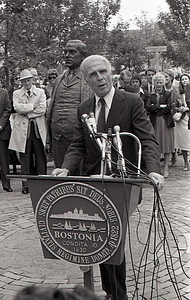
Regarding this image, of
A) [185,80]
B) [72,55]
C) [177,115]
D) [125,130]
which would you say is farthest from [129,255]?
[185,80]

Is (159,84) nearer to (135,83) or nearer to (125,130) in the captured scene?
(135,83)

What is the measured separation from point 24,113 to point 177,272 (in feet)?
15.2

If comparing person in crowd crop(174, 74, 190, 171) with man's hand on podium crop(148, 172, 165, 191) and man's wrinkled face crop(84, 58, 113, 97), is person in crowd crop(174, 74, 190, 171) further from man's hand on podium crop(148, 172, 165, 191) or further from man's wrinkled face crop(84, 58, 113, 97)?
man's hand on podium crop(148, 172, 165, 191)

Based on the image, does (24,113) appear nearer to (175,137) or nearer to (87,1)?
(175,137)

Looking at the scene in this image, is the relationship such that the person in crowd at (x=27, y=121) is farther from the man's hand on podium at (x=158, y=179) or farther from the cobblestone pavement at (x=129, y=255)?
the man's hand on podium at (x=158, y=179)

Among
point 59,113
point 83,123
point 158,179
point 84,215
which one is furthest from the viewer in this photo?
point 59,113

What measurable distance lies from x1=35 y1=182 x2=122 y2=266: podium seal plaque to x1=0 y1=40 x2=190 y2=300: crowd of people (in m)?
0.32

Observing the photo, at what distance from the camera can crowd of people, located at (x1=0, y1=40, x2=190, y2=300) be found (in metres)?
3.52

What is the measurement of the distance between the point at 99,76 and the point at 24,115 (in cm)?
491

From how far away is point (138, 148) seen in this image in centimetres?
355

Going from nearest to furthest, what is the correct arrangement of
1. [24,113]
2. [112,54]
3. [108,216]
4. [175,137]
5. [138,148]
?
[108,216] → [138,148] → [24,113] → [175,137] → [112,54]

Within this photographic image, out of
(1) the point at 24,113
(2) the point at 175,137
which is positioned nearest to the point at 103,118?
(1) the point at 24,113

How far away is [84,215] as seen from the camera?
2.86 m

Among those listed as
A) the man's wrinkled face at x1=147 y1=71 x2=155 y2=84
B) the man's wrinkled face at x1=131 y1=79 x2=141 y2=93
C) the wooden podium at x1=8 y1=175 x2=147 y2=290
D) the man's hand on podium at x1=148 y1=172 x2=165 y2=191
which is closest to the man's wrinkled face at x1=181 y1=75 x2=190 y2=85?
the man's wrinkled face at x1=131 y1=79 x2=141 y2=93
